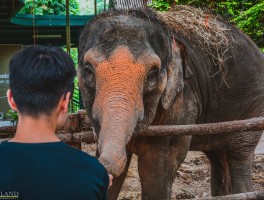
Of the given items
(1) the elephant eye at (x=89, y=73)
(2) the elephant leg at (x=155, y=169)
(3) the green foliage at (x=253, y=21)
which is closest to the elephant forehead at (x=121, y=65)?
(1) the elephant eye at (x=89, y=73)

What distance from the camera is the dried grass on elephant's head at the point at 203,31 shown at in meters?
5.26

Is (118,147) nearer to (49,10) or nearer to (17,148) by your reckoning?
(17,148)

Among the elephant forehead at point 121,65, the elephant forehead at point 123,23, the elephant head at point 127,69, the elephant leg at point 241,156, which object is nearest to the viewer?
the elephant head at point 127,69

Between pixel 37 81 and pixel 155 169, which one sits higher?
pixel 37 81

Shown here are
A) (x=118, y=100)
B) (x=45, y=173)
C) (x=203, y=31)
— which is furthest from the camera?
(x=203, y=31)

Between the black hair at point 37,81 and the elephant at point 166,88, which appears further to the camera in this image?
the elephant at point 166,88

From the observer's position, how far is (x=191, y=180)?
754cm

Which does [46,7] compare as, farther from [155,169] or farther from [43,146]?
[43,146]

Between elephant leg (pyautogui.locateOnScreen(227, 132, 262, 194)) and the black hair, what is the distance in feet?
13.9

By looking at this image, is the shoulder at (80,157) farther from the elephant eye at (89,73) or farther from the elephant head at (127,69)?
the elephant eye at (89,73)

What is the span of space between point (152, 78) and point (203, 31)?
132cm

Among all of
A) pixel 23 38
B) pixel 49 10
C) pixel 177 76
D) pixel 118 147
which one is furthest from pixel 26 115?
pixel 49 10

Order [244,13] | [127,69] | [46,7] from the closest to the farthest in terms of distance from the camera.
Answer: [127,69] < [244,13] < [46,7]

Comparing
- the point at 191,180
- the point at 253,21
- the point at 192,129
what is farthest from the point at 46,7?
the point at 192,129
